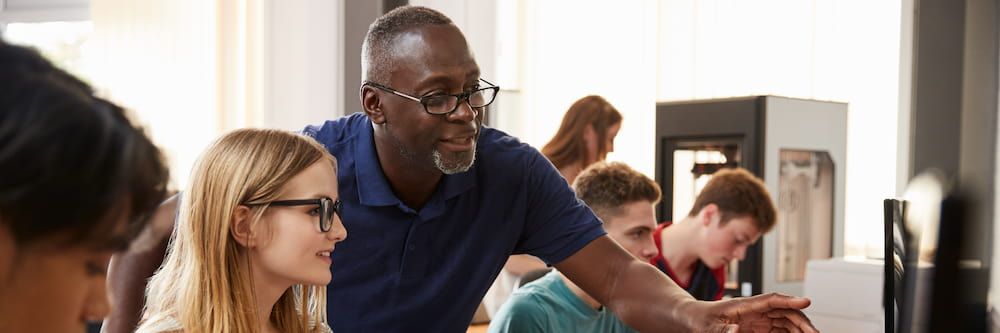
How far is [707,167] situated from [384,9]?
1.21 m

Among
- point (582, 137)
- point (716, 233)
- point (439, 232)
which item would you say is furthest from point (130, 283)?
point (582, 137)

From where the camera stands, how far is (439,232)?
71.9 inches

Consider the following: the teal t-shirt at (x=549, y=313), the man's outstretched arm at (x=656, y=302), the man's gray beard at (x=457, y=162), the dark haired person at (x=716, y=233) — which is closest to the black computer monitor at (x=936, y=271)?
the man's outstretched arm at (x=656, y=302)

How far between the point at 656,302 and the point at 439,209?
0.39m

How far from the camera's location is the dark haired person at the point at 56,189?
1.25 ft

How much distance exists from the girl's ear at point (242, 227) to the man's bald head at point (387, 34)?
0.43 meters

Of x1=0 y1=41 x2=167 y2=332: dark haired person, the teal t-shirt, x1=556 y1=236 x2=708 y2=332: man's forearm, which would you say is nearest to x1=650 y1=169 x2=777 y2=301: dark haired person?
the teal t-shirt

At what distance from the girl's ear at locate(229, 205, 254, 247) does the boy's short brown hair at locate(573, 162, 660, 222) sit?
1.23m

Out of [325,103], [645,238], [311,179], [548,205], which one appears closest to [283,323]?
[311,179]

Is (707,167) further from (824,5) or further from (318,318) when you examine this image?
(318,318)

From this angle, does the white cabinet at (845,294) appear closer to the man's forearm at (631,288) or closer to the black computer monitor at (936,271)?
the man's forearm at (631,288)

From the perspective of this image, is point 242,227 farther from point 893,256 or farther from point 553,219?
point 893,256

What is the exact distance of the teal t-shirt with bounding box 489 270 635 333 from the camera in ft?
7.10

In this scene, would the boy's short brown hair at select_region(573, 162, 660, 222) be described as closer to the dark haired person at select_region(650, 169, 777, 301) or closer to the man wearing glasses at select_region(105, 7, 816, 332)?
the dark haired person at select_region(650, 169, 777, 301)
